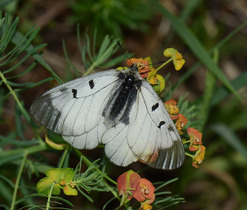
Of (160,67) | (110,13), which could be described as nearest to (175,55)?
(160,67)

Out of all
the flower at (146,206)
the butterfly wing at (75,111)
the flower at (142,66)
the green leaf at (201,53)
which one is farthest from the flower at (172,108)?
the green leaf at (201,53)

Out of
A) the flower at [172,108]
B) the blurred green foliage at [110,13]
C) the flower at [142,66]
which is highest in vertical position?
the blurred green foliage at [110,13]

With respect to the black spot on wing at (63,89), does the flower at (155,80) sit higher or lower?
lower

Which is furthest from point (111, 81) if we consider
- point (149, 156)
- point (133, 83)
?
point (149, 156)

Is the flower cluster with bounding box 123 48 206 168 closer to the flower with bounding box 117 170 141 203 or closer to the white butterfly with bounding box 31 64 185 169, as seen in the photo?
the white butterfly with bounding box 31 64 185 169

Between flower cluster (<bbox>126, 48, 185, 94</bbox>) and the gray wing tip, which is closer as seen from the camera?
the gray wing tip

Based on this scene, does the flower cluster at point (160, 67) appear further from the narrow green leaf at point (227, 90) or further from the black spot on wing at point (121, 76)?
the narrow green leaf at point (227, 90)

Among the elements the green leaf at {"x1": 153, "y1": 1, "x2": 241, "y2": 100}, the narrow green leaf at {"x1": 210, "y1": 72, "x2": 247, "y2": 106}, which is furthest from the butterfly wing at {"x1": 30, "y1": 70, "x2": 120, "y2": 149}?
the narrow green leaf at {"x1": 210, "y1": 72, "x2": 247, "y2": 106}
